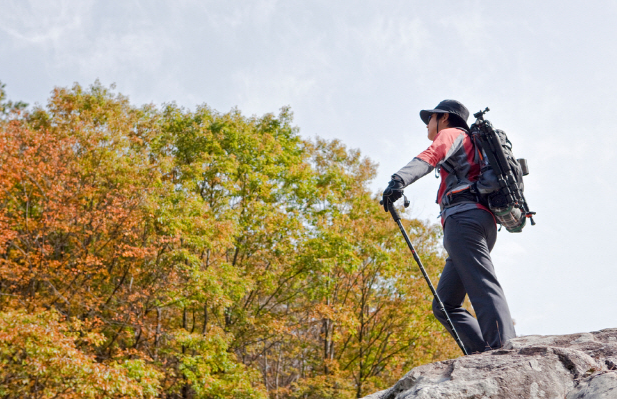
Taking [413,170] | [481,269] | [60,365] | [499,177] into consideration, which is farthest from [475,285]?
[60,365]

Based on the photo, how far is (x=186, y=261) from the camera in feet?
44.8

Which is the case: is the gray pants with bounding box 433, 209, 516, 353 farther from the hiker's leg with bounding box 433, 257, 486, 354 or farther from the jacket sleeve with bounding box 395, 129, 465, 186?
the jacket sleeve with bounding box 395, 129, 465, 186

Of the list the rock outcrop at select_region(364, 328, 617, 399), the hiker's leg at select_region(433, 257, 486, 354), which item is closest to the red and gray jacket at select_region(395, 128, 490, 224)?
Answer: the hiker's leg at select_region(433, 257, 486, 354)

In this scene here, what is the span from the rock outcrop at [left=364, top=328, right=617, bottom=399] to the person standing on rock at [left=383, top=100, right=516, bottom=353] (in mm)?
389

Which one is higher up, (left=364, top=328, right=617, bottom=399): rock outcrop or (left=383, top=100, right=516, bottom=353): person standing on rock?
(left=383, top=100, right=516, bottom=353): person standing on rock

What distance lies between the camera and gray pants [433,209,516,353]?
A: 2.97 m

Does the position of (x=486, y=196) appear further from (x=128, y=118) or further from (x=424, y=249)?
(x=424, y=249)

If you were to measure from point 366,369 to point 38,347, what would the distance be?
1031cm

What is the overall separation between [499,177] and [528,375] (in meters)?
1.35

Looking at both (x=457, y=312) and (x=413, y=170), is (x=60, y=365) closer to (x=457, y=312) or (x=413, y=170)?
(x=457, y=312)

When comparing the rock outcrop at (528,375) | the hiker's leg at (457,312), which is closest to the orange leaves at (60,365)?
the hiker's leg at (457,312)

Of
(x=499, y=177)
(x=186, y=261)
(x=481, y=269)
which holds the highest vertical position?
(x=186, y=261)

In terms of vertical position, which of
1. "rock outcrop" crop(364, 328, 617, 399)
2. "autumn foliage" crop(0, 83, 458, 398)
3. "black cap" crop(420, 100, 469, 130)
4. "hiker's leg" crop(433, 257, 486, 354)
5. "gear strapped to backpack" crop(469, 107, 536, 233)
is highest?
"autumn foliage" crop(0, 83, 458, 398)

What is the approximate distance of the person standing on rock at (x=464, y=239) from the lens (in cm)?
299
